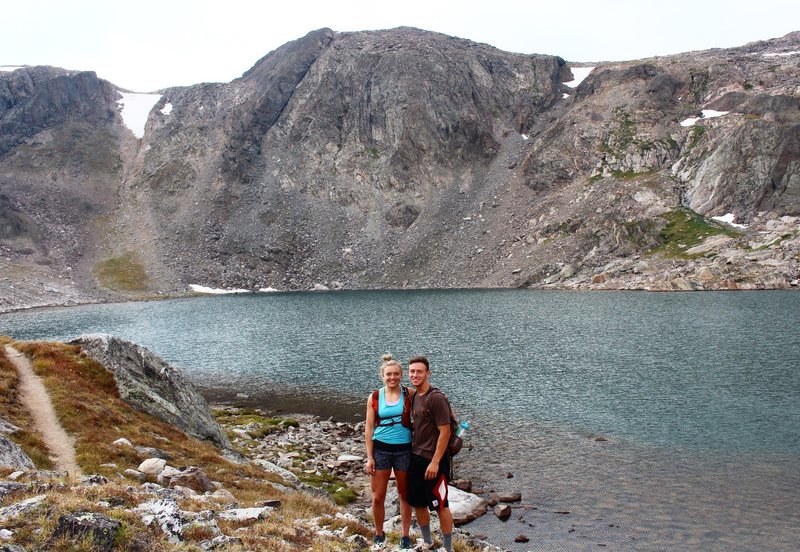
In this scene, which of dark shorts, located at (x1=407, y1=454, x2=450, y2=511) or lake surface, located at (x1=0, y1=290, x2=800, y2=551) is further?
lake surface, located at (x1=0, y1=290, x2=800, y2=551)

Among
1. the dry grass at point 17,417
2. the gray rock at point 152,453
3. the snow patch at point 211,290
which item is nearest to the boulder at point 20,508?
the dry grass at point 17,417

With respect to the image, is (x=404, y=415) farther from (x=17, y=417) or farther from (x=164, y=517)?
(x=17, y=417)

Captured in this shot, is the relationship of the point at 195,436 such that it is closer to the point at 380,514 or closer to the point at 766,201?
the point at 380,514

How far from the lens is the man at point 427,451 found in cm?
1057

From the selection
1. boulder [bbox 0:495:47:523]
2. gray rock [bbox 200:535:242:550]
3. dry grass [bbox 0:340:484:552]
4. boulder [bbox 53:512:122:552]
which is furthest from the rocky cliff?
boulder [bbox 0:495:47:523]

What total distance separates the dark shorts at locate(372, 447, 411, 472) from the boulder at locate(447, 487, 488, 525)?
994cm

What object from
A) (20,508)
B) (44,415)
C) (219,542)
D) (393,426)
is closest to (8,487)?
Result: (20,508)

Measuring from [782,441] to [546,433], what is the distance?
11.3m

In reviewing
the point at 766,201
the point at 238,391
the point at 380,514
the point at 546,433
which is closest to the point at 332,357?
the point at 238,391

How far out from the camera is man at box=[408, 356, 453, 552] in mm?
10570

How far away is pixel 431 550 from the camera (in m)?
11.0

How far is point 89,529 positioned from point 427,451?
5.91 metres

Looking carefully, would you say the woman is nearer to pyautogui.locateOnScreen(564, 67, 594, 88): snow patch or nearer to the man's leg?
the man's leg

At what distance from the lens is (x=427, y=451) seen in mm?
10695
